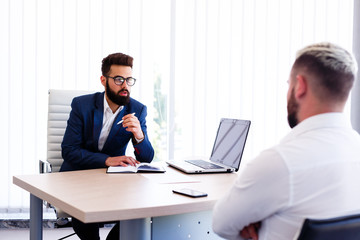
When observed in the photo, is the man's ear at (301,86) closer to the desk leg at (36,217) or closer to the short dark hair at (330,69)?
the short dark hair at (330,69)

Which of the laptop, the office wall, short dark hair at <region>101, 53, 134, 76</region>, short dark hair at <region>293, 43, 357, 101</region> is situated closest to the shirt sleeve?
short dark hair at <region>293, 43, 357, 101</region>

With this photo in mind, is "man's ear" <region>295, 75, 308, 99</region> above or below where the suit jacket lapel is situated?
above

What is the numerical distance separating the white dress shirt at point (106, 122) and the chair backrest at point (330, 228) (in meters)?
1.83

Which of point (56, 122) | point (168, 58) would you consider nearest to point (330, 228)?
point (56, 122)

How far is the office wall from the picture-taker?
11.5 feet

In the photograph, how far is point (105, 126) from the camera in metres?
2.61

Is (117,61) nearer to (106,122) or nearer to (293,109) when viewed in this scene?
(106,122)

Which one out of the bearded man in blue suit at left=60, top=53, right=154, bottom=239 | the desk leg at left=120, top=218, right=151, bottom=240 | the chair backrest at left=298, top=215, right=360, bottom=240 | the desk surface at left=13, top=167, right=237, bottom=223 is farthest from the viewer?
the bearded man in blue suit at left=60, top=53, right=154, bottom=239

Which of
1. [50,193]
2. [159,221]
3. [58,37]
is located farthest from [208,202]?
[58,37]

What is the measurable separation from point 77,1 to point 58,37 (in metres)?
→ 0.36

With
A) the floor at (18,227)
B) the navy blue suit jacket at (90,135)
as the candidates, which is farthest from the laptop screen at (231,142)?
the floor at (18,227)

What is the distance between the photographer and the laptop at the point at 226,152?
2137 mm

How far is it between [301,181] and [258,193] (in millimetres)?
110

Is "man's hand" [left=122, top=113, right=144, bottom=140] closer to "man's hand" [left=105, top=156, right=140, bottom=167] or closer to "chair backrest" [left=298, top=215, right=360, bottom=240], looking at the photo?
"man's hand" [left=105, top=156, right=140, bottom=167]
